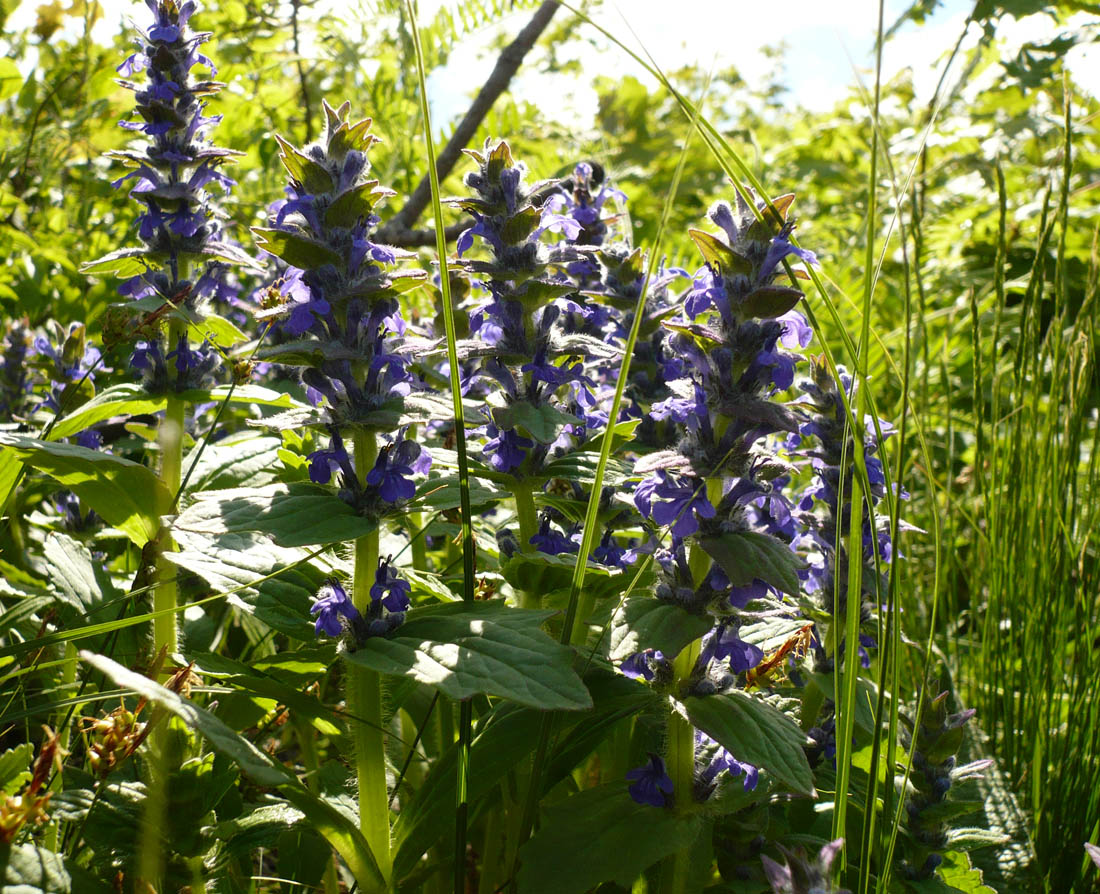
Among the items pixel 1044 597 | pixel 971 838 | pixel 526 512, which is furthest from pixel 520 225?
pixel 1044 597

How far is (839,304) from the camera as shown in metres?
4.97

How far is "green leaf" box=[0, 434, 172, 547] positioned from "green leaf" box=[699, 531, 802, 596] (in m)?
1.22

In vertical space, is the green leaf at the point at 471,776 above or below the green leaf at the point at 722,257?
below

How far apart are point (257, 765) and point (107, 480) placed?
100 centimetres

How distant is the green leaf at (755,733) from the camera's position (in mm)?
1502

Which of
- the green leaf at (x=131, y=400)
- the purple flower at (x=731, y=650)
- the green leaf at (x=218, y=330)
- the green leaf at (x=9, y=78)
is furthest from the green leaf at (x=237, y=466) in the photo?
Answer: the green leaf at (x=9, y=78)

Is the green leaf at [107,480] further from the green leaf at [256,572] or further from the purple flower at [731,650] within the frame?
the purple flower at [731,650]

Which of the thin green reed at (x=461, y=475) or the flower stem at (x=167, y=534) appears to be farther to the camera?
the flower stem at (x=167, y=534)

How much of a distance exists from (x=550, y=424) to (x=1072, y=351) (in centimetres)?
153

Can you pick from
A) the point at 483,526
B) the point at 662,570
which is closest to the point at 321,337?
the point at 662,570

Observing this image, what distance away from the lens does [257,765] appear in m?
1.32

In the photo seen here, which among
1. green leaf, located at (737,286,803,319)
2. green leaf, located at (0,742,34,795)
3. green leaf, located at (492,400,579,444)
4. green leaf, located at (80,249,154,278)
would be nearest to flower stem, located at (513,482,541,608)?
green leaf, located at (492,400,579,444)

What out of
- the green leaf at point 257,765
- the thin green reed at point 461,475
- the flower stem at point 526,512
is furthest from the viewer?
the flower stem at point 526,512

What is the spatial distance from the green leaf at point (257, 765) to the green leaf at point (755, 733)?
0.63m
